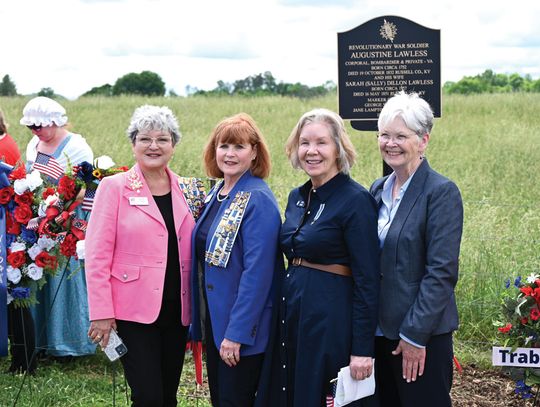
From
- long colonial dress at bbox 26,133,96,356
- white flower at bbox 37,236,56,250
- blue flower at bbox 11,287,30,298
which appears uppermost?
white flower at bbox 37,236,56,250

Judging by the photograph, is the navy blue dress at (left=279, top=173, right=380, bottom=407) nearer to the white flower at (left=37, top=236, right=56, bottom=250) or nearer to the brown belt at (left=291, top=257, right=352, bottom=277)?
the brown belt at (left=291, top=257, right=352, bottom=277)

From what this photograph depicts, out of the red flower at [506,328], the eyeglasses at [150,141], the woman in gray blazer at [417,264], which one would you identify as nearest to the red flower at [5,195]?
the eyeglasses at [150,141]

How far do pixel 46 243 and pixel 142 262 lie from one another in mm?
1530

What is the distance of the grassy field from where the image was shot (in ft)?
22.1

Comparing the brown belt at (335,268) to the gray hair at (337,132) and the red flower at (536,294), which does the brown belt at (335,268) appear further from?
the red flower at (536,294)

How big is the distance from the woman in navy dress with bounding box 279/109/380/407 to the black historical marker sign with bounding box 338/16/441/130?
2457 millimetres

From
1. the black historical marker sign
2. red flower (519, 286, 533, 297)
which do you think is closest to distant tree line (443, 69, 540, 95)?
the black historical marker sign

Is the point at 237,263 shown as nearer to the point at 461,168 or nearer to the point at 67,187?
the point at 67,187

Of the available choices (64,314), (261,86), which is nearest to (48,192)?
(64,314)

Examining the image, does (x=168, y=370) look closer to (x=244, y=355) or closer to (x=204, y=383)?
(x=244, y=355)

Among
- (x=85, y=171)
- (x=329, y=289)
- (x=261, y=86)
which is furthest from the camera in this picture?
(x=261, y=86)

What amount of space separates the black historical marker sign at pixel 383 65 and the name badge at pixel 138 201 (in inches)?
97.6

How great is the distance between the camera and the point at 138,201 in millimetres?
4348

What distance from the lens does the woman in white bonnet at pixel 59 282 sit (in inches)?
264
